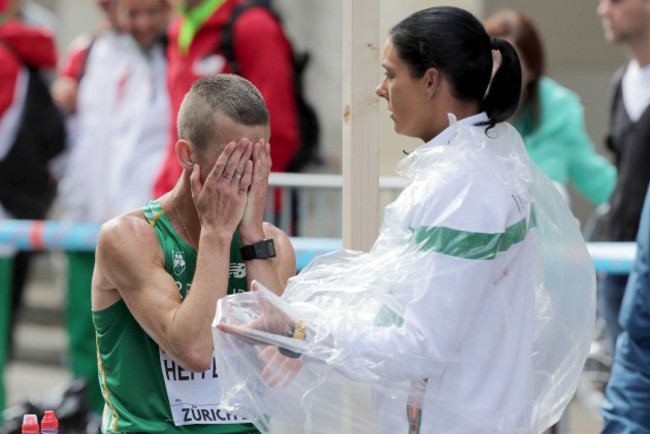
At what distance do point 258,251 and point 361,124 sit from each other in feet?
1.85

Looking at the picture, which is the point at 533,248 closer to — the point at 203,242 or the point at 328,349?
the point at 328,349

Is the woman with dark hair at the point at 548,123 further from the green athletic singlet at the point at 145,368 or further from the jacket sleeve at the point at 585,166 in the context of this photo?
the green athletic singlet at the point at 145,368

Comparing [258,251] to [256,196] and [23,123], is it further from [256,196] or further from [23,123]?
[23,123]

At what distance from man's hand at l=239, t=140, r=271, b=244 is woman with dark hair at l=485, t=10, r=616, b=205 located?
11.3ft

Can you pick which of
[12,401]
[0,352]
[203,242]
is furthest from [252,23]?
A: [203,242]

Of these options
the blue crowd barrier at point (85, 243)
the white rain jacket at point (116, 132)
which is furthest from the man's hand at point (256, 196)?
the white rain jacket at point (116, 132)

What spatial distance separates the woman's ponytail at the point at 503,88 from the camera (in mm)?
3617

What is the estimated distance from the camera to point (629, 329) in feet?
16.0

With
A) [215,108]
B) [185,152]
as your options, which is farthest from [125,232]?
[215,108]

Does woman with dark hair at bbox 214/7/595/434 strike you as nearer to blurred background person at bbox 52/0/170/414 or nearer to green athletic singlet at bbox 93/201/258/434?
green athletic singlet at bbox 93/201/258/434

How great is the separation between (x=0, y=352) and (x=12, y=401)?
4.20ft

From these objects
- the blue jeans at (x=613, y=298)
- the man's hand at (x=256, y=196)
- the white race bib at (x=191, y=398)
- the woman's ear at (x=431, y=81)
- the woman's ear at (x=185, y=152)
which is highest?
the woman's ear at (x=431, y=81)

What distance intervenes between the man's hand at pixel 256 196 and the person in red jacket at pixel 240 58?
139 inches

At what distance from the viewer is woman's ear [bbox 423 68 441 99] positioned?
11.6 feet
